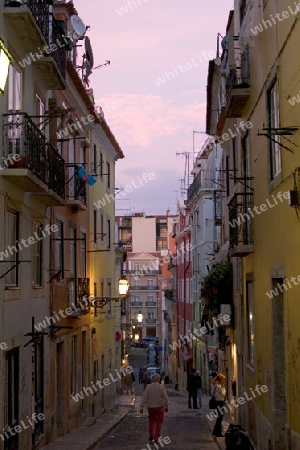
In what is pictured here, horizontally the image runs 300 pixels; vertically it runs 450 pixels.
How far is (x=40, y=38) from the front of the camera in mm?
13164

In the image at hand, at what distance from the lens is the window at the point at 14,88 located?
12.7 meters

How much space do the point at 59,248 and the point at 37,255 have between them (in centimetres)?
290

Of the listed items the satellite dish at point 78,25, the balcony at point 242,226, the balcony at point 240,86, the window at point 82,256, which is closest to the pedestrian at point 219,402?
the balcony at point 242,226

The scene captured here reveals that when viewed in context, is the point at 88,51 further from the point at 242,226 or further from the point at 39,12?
the point at 242,226

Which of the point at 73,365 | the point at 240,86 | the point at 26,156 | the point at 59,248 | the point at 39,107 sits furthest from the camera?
the point at 73,365

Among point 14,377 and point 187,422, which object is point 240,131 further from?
point 187,422

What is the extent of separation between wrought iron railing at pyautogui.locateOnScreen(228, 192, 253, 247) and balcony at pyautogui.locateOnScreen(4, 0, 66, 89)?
484cm

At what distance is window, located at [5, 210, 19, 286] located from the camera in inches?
504

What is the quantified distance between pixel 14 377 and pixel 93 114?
12243mm

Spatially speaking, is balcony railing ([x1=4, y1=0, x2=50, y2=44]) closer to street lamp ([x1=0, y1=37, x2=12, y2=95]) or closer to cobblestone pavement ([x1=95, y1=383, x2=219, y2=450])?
street lamp ([x1=0, y1=37, x2=12, y2=95])

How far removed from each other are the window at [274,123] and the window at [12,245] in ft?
16.2

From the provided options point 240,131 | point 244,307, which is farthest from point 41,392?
point 240,131

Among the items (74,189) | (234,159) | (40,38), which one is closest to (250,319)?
(234,159)

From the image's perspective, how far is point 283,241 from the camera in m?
10.5
